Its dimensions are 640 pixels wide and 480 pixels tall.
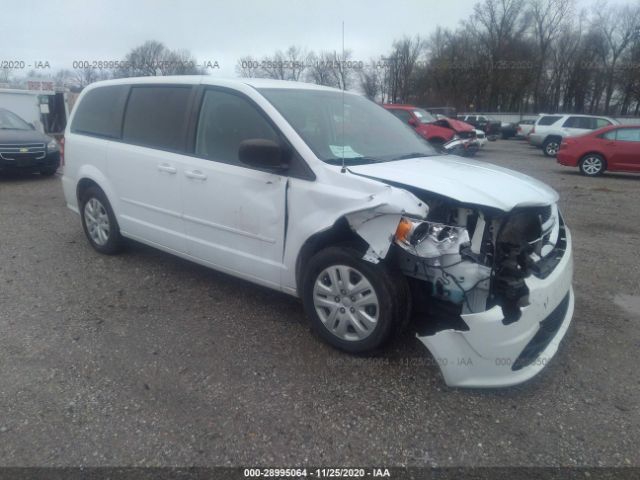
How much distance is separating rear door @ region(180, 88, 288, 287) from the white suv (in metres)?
18.0

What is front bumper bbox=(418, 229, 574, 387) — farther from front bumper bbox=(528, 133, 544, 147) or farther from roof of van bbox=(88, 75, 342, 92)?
front bumper bbox=(528, 133, 544, 147)

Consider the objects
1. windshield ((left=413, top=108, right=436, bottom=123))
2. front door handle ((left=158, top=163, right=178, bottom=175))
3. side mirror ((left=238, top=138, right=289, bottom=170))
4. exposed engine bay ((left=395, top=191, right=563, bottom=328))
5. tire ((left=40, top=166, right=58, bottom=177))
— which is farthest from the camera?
windshield ((left=413, top=108, right=436, bottom=123))

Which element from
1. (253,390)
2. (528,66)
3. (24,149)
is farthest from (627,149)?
(528,66)

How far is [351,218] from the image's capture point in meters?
3.01

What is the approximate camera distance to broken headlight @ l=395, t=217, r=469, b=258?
2771mm

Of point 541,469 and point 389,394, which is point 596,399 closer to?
point 541,469

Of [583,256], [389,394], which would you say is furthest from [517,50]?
[389,394]

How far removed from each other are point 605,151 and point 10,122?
1390 centimetres

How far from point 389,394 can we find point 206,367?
114cm

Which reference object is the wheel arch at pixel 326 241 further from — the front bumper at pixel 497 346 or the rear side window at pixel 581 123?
the rear side window at pixel 581 123

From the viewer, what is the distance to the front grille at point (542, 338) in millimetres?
2738

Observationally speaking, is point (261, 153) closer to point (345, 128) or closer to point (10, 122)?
point (345, 128)

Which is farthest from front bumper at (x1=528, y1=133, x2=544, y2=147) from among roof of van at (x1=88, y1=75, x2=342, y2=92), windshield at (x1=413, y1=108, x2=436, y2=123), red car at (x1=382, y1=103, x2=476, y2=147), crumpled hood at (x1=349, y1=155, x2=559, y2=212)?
crumpled hood at (x1=349, y1=155, x2=559, y2=212)

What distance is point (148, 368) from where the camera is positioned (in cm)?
312
